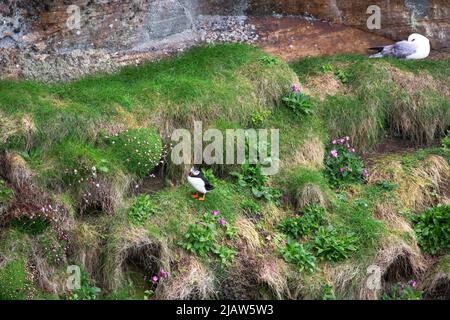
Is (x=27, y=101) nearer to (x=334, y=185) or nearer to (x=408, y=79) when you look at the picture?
(x=334, y=185)

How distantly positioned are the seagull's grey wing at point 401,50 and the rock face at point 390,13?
25.7 inches

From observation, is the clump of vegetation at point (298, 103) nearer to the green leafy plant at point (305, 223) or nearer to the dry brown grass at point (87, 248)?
the green leafy plant at point (305, 223)

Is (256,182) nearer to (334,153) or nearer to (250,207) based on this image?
(250,207)

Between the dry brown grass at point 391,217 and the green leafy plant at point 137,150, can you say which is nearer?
the green leafy plant at point 137,150

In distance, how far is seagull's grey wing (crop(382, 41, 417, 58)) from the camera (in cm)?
1416

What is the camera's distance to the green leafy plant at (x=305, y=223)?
38.1 ft

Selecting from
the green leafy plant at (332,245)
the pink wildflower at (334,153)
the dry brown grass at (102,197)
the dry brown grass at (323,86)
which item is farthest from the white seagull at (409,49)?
the dry brown grass at (102,197)

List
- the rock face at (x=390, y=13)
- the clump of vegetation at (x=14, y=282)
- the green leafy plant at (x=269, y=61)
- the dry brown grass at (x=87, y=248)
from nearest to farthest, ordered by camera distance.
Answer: the clump of vegetation at (x=14, y=282) → the dry brown grass at (x=87, y=248) → the green leafy plant at (x=269, y=61) → the rock face at (x=390, y=13)

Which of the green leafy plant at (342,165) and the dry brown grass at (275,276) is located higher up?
the green leafy plant at (342,165)

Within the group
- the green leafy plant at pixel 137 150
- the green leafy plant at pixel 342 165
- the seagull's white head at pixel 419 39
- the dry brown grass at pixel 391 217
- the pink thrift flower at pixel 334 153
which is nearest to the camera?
the green leafy plant at pixel 137 150

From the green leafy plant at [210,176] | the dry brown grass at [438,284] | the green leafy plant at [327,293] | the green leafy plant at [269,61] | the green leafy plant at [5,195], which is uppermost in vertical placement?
the green leafy plant at [269,61]

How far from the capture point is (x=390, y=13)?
1475 centimetres

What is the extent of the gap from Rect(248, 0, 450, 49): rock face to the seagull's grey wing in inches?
25.7
